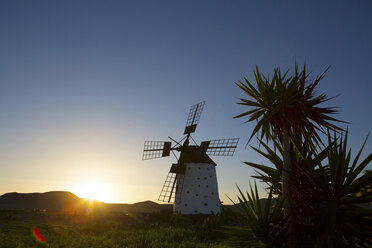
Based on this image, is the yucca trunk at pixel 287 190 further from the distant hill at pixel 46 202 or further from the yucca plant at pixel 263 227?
the distant hill at pixel 46 202

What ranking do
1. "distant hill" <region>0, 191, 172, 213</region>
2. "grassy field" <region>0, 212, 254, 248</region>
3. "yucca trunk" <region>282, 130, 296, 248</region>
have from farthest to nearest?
"distant hill" <region>0, 191, 172, 213</region>, "grassy field" <region>0, 212, 254, 248</region>, "yucca trunk" <region>282, 130, 296, 248</region>

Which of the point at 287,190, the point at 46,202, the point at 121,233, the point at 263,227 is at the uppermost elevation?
the point at 46,202

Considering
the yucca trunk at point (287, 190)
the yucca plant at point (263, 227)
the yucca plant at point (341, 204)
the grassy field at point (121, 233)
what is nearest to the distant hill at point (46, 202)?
→ the grassy field at point (121, 233)

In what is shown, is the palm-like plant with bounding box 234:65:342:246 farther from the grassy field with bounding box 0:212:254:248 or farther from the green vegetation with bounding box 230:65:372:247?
the grassy field with bounding box 0:212:254:248

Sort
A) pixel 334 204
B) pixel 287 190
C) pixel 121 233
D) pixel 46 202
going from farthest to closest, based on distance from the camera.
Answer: pixel 46 202 < pixel 121 233 < pixel 287 190 < pixel 334 204

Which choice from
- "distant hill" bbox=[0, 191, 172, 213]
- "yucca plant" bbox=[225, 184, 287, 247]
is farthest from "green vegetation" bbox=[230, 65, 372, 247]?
"distant hill" bbox=[0, 191, 172, 213]

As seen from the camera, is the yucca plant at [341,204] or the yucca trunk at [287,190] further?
the yucca trunk at [287,190]

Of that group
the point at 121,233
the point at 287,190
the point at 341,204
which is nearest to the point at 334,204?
the point at 341,204

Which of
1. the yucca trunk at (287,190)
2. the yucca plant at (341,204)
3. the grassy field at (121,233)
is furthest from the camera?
the grassy field at (121,233)

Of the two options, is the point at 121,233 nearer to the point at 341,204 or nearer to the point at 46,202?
the point at 341,204

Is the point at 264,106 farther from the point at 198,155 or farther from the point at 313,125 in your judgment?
the point at 198,155

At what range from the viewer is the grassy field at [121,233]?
11.0m

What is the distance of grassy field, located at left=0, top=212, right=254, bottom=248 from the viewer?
36.1 feet

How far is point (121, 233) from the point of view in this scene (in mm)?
14430
